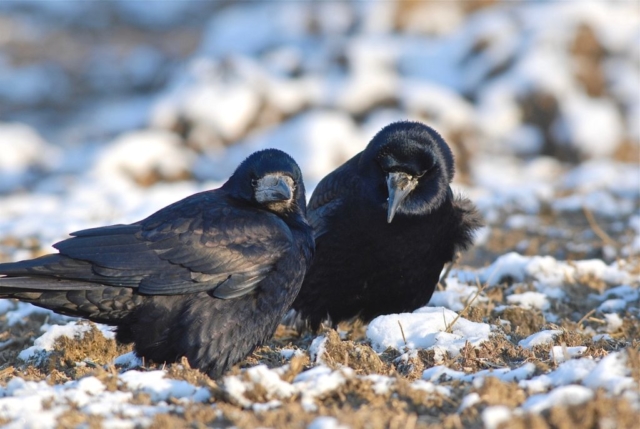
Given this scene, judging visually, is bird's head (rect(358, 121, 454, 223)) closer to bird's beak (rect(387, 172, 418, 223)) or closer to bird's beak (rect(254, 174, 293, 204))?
bird's beak (rect(387, 172, 418, 223))

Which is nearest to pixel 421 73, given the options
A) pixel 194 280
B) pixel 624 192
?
pixel 624 192

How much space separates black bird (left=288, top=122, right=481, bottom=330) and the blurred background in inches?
92.0

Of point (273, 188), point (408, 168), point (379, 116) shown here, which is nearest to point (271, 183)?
point (273, 188)

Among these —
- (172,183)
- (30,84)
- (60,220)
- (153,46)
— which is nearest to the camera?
(60,220)

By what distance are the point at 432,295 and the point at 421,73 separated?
37.6 feet

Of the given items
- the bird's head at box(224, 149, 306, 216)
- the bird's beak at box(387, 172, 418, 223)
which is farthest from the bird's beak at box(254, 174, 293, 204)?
the bird's beak at box(387, 172, 418, 223)

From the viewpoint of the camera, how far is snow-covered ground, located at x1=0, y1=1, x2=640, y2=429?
3.48 meters

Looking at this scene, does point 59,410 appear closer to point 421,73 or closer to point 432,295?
point 432,295

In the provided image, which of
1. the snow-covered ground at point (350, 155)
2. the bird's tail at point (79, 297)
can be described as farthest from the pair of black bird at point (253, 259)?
the snow-covered ground at point (350, 155)

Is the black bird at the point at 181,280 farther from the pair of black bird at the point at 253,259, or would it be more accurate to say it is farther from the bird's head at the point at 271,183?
the bird's head at the point at 271,183

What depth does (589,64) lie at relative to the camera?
15070mm

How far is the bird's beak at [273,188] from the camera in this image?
185 inches

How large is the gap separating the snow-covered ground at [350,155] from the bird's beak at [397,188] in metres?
0.68

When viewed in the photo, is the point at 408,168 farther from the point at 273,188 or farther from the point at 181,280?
the point at 181,280
